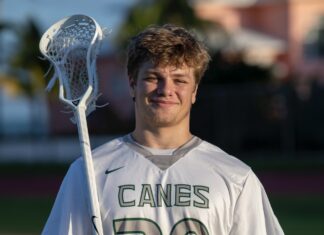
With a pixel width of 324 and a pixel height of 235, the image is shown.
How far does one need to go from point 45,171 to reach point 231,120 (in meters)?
5.65

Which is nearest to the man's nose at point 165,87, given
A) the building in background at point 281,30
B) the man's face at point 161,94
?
the man's face at point 161,94

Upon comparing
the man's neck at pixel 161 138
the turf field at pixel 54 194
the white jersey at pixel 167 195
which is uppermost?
the man's neck at pixel 161 138

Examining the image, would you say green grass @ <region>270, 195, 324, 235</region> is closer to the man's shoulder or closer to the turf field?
the turf field

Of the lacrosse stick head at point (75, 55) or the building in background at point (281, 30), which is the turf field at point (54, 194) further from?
the building in background at point (281, 30)

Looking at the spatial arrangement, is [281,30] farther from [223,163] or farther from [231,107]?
[223,163]

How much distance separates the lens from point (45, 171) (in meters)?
26.0

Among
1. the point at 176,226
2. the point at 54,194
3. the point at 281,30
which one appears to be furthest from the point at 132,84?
the point at 281,30

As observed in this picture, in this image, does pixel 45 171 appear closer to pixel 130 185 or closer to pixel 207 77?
pixel 207 77

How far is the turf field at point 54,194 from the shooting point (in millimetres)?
14328

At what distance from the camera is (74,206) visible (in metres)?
3.90

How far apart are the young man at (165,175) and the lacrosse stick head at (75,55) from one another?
192mm

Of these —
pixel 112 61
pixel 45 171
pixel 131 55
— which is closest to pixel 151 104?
pixel 131 55

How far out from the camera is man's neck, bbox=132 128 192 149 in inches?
155

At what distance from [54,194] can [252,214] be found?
16349 mm
